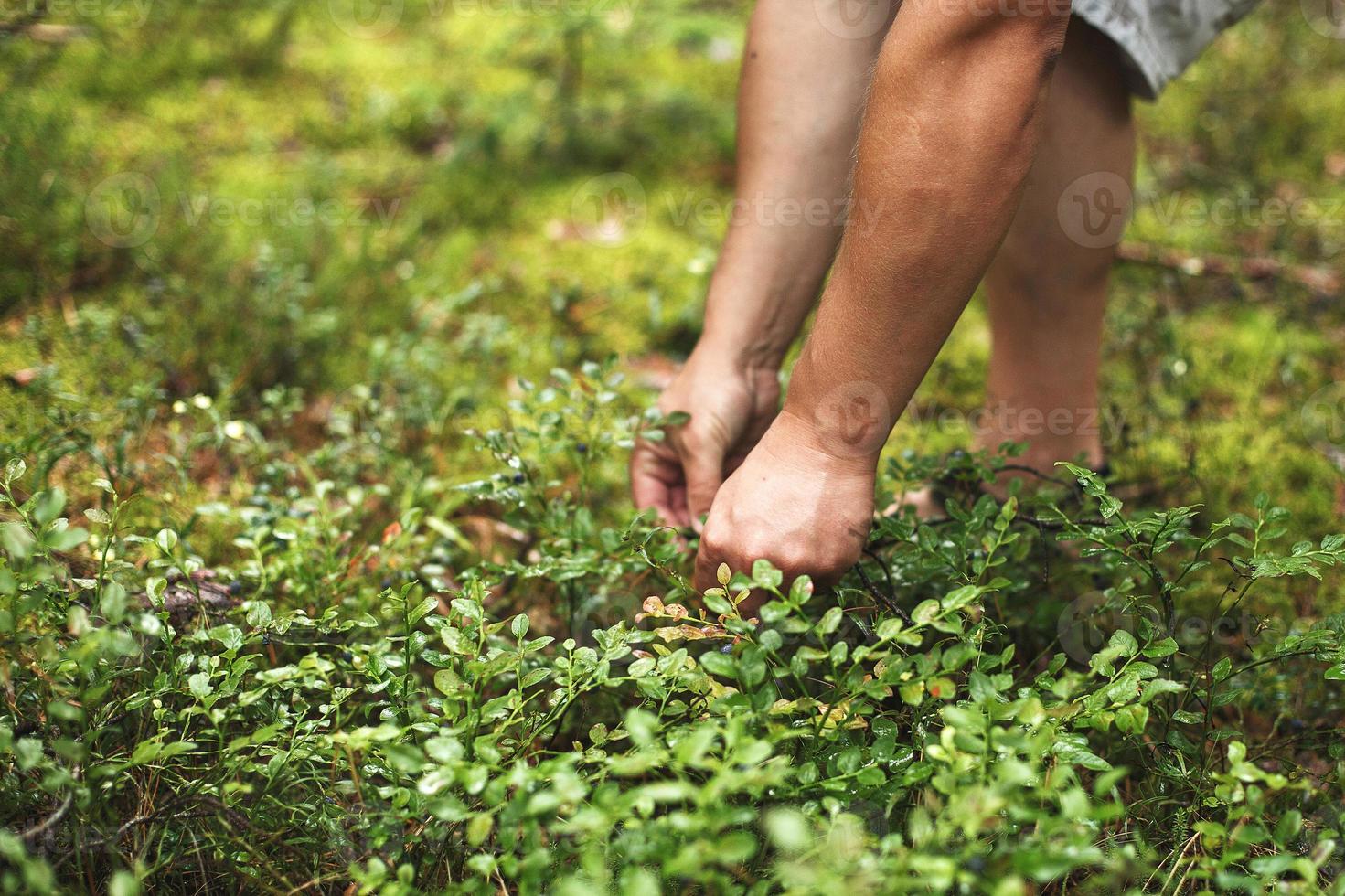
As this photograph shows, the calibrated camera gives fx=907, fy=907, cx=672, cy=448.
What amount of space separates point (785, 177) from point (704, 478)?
26.7 inches

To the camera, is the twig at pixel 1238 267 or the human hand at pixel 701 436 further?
the twig at pixel 1238 267

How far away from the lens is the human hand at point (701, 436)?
1.87 meters

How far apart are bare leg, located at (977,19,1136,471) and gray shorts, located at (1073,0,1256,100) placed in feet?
0.21

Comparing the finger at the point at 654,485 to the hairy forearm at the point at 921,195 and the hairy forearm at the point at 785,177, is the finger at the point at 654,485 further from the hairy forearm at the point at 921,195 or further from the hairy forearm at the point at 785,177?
the hairy forearm at the point at 921,195

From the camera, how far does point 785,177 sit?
1.96m

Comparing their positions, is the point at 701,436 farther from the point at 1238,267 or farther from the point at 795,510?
the point at 1238,267

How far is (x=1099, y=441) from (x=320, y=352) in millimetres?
2176

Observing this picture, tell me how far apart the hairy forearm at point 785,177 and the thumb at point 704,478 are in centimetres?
24

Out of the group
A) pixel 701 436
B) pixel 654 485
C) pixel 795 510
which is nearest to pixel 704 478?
pixel 701 436

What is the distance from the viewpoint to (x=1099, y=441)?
2.31 metres

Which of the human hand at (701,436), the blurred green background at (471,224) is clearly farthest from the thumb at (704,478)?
the blurred green background at (471,224)

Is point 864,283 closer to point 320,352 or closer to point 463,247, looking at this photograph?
point 320,352

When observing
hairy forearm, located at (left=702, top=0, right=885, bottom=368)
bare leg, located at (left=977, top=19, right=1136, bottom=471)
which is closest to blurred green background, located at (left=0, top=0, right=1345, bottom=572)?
bare leg, located at (left=977, top=19, right=1136, bottom=471)

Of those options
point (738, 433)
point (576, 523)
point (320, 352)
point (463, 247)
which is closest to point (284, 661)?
point (576, 523)
